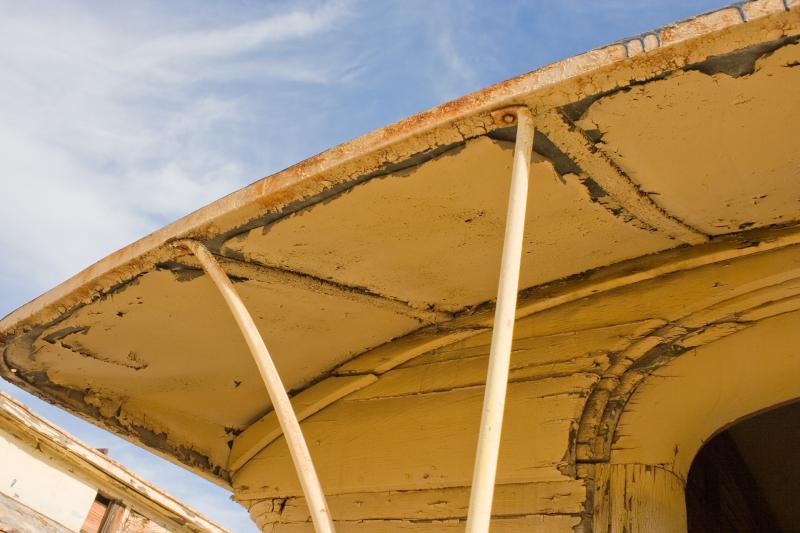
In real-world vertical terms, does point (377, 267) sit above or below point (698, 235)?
below

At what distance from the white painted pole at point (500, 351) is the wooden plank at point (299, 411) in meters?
1.43

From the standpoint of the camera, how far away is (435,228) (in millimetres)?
2438

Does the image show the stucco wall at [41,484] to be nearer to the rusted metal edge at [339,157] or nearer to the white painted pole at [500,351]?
the rusted metal edge at [339,157]

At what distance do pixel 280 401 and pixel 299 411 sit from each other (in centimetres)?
106

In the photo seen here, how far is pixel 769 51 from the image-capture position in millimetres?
1754

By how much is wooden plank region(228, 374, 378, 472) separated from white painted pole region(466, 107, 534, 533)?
1426 mm

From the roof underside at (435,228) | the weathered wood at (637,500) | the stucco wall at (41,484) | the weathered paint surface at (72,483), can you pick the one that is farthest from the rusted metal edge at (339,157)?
the stucco wall at (41,484)

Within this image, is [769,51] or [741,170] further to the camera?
[741,170]

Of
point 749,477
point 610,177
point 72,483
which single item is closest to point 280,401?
point 610,177

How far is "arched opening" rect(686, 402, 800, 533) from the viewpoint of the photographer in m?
4.19

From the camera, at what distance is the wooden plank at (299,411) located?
315 centimetres

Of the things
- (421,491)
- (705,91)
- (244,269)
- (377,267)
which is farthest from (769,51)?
(421,491)

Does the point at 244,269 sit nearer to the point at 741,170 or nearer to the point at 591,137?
the point at 591,137

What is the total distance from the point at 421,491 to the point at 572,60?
152 cm
